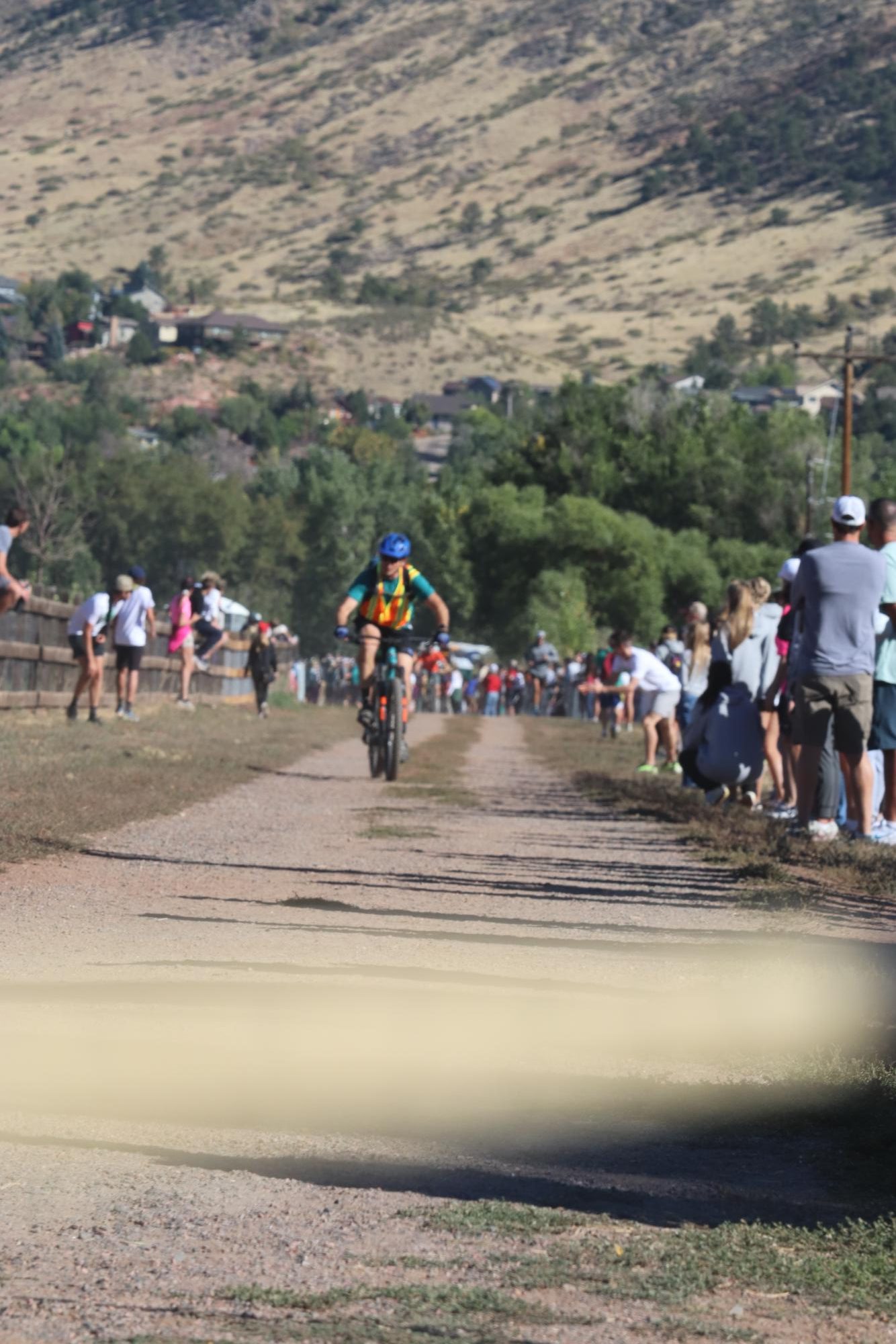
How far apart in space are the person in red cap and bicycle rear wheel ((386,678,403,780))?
15.1 metres

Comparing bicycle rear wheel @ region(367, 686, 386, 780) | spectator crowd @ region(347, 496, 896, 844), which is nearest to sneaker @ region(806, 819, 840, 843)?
spectator crowd @ region(347, 496, 896, 844)

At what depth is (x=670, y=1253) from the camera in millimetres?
4242

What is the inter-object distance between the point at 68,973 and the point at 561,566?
70957 millimetres

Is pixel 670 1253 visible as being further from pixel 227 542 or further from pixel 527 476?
pixel 227 542

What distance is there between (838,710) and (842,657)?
29 centimetres

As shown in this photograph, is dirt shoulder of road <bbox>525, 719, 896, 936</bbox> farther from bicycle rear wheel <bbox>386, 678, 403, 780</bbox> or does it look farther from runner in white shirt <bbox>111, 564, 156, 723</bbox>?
runner in white shirt <bbox>111, 564, 156, 723</bbox>

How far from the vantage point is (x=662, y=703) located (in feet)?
70.2

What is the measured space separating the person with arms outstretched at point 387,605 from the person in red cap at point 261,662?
15959 mm

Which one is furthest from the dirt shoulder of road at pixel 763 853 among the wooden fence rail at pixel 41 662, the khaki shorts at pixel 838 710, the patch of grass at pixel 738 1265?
the wooden fence rail at pixel 41 662

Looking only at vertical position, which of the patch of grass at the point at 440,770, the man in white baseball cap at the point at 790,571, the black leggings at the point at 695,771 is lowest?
the patch of grass at the point at 440,770

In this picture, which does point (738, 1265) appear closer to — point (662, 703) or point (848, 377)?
point (662, 703)

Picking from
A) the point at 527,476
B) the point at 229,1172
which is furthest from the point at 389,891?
the point at 527,476

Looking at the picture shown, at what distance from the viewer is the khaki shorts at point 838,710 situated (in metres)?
12.0

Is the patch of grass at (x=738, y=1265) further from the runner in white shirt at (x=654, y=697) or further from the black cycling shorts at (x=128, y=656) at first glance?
the black cycling shorts at (x=128, y=656)
